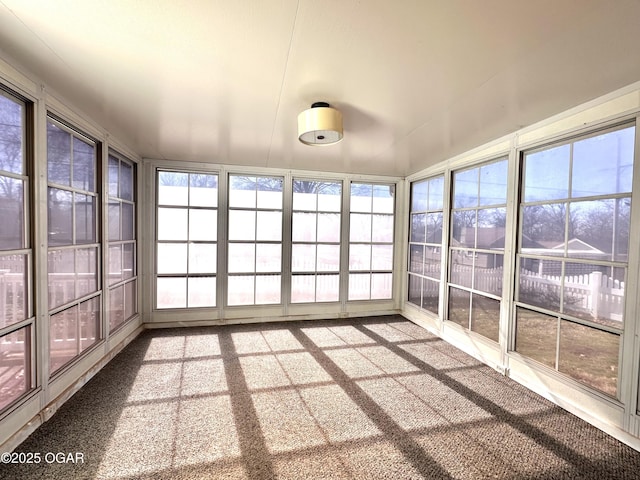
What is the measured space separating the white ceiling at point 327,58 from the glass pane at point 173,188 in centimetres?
149

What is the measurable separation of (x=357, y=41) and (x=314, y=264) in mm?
3604

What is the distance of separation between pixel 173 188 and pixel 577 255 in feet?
15.3

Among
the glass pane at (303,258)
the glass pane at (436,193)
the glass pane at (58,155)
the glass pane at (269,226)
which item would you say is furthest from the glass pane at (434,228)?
the glass pane at (58,155)

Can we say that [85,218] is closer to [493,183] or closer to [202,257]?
[202,257]

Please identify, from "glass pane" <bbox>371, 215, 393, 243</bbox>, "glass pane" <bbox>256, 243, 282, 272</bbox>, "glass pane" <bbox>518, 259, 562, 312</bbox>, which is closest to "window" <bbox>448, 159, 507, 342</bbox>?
"glass pane" <bbox>518, 259, 562, 312</bbox>

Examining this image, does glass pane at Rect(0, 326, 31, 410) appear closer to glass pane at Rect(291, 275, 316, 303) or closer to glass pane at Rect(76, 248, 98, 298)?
glass pane at Rect(76, 248, 98, 298)

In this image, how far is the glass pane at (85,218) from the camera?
264 centimetres

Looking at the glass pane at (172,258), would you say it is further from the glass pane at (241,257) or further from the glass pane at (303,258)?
the glass pane at (303,258)

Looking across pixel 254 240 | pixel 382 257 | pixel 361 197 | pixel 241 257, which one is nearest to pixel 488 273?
pixel 382 257

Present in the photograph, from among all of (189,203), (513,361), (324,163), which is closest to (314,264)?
(324,163)

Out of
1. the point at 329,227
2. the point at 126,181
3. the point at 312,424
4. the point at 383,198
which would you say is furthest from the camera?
the point at 383,198

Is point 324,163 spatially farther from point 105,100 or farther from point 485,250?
point 105,100

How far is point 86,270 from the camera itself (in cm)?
279

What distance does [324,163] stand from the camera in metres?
4.25
